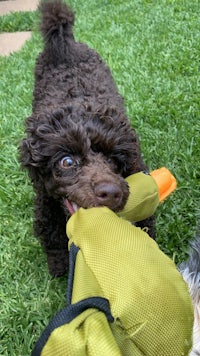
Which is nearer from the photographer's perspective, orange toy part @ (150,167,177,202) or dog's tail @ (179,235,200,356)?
dog's tail @ (179,235,200,356)

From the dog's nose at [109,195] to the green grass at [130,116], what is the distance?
0.71 m

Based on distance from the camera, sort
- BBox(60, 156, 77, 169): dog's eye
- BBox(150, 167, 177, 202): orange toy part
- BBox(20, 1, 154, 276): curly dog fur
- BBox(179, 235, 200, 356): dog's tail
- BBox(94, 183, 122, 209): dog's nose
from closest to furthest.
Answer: BBox(179, 235, 200, 356): dog's tail, BBox(94, 183, 122, 209): dog's nose, BBox(20, 1, 154, 276): curly dog fur, BBox(60, 156, 77, 169): dog's eye, BBox(150, 167, 177, 202): orange toy part

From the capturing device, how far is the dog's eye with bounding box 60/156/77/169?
204 centimetres

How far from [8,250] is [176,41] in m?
3.06

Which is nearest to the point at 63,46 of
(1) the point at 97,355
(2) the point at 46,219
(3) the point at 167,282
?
(2) the point at 46,219

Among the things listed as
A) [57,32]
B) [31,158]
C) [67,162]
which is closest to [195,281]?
[67,162]

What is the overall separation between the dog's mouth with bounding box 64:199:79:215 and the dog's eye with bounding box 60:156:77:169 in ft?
0.48

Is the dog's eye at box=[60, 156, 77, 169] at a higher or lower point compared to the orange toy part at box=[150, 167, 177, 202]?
higher

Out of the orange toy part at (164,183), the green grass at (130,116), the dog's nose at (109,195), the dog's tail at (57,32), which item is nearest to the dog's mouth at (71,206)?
the dog's nose at (109,195)

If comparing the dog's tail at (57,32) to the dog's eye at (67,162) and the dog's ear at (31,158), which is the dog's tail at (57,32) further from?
the dog's eye at (67,162)

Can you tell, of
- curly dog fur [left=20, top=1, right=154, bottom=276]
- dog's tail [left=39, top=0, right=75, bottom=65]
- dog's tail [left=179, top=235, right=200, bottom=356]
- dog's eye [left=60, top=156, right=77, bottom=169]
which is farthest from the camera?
dog's tail [left=39, top=0, right=75, bottom=65]

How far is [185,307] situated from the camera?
1.20 metres

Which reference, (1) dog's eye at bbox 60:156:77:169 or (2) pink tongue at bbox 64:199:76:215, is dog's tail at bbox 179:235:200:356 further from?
(1) dog's eye at bbox 60:156:77:169

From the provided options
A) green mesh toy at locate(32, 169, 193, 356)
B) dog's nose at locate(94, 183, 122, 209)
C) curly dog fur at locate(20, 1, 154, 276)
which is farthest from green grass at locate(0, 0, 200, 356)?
green mesh toy at locate(32, 169, 193, 356)
